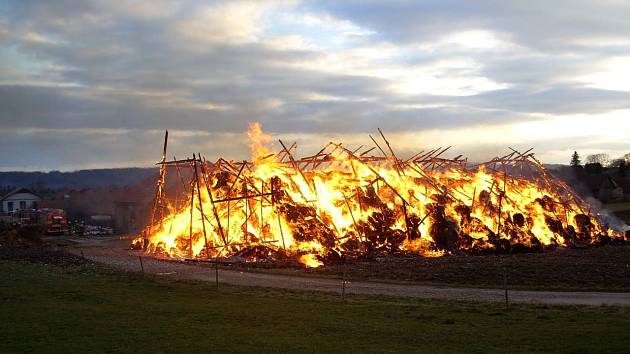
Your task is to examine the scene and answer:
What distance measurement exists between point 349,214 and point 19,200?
6570 centimetres

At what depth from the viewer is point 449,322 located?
17094mm

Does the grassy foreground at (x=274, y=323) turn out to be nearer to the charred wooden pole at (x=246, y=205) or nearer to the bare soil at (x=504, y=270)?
the bare soil at (x=504, y=270)

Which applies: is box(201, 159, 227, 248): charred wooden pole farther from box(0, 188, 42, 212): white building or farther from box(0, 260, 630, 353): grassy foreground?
box(0, 188, 42, 212): white building

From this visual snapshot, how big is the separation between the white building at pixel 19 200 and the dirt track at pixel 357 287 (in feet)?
200

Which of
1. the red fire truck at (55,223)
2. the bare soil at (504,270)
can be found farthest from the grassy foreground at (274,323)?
the red fire truck at (55,223)

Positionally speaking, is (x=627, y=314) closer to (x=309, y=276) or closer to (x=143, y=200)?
(x=309, y=276)

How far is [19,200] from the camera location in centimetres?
9094

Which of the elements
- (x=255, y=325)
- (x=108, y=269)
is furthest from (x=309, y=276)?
(x=255, y=325)

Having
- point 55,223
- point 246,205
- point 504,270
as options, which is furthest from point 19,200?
point 504,270

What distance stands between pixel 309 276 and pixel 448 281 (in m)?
6.30

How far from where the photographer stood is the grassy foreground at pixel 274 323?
14.3 metres

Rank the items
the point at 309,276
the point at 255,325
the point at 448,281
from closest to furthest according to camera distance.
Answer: the point at 255,325 < the point at 448,281 < the point at 309,276

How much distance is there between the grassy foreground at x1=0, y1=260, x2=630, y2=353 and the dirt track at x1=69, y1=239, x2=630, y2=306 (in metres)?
1.80

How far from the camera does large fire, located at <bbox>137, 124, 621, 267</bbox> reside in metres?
38.3
